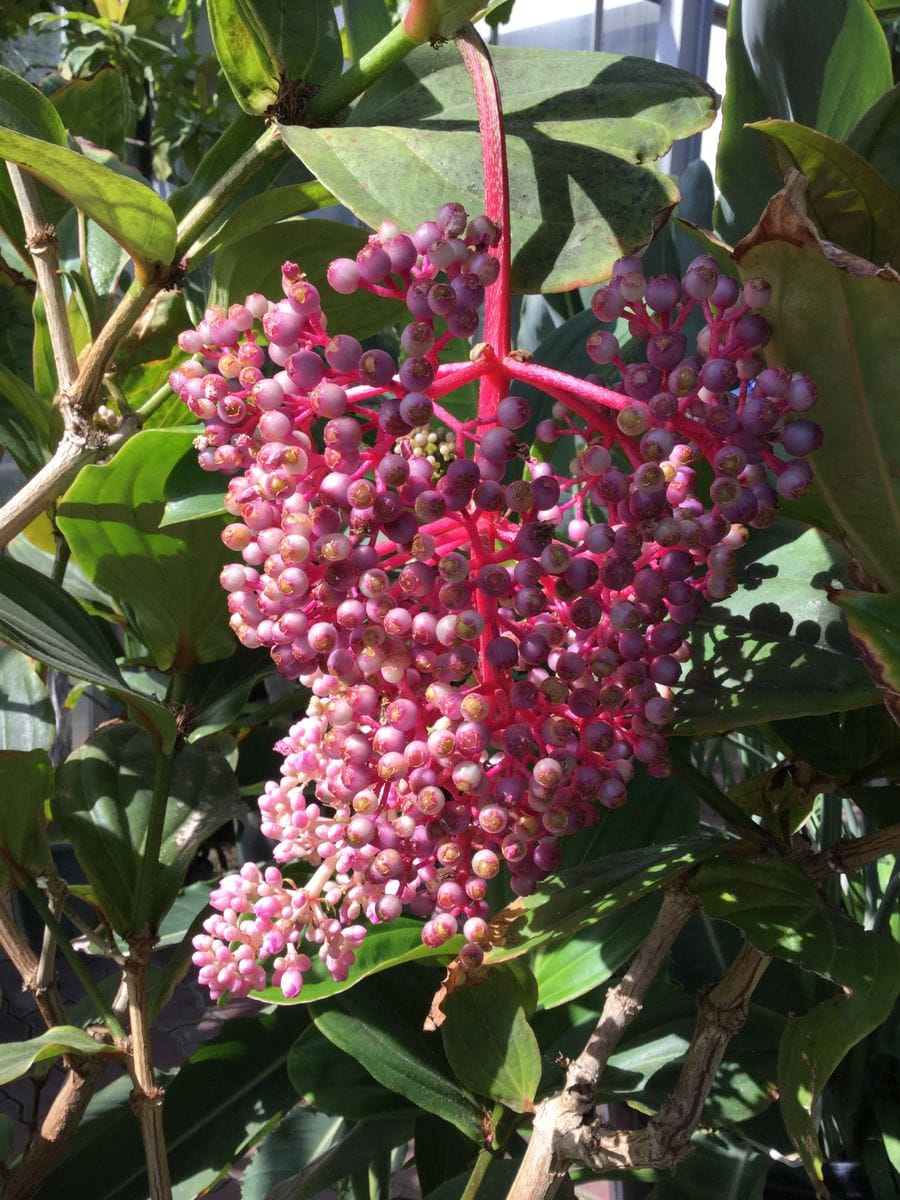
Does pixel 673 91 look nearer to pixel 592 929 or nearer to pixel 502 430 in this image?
pixel 502 430

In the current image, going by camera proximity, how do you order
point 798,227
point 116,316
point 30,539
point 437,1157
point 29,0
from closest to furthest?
point 798,227
point 116,316
point 437,1157
point 30,539
point 29,0

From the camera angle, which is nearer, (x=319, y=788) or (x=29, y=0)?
(x=319, y=788)

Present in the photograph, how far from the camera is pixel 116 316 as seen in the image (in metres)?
0.41

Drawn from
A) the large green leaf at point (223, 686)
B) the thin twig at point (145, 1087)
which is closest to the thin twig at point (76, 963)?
the thin twig at point (145, 1087)

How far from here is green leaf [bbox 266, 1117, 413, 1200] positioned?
56 centimetres

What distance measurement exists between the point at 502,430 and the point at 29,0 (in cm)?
164

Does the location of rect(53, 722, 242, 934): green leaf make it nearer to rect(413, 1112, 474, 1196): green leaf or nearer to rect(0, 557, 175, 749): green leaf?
rect(0, 557, 175, 749): green leaf

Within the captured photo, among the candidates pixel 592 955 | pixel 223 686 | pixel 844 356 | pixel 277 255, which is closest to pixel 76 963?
pixel 223 686

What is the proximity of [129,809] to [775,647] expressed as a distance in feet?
1.30

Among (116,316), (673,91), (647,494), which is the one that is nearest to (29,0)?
(116,316)

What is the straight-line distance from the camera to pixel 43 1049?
438mm

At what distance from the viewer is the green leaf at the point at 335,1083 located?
0.54 meters

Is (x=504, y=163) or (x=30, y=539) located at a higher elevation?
(x=504, y=163)

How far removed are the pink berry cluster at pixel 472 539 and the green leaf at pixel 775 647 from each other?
37mm
